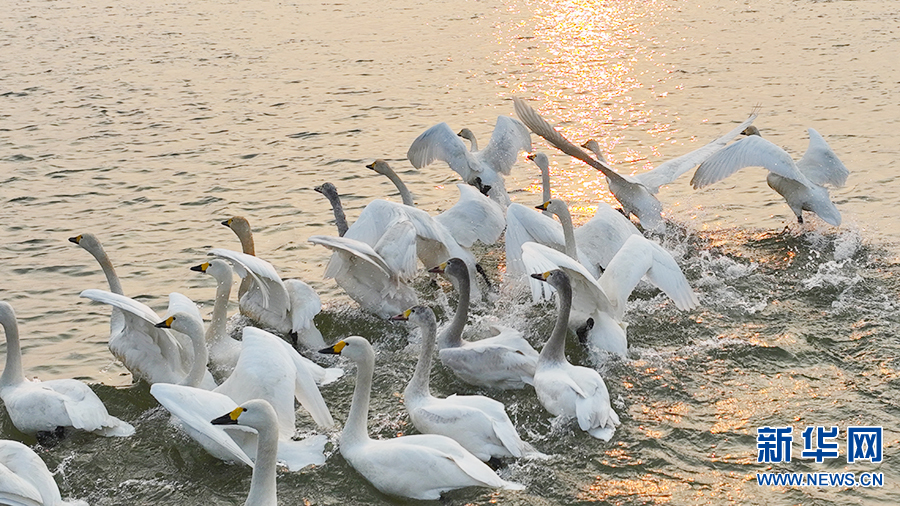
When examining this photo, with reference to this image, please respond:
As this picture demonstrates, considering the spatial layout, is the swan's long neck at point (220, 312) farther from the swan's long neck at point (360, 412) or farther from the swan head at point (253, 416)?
the swan head at point (253, 416)

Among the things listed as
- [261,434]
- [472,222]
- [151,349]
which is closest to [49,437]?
[151,349]

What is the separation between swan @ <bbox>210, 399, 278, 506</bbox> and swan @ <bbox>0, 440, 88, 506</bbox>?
1133 millimetres

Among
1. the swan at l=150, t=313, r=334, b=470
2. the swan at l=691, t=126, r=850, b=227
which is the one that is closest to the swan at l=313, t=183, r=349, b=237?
the swan at l=150, t=313, r=334, b=470

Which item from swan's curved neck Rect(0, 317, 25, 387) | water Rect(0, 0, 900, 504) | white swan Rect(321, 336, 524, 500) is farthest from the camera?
swan's curved neck Rect(0, 317, 25, 387)

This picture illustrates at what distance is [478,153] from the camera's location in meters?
11.3

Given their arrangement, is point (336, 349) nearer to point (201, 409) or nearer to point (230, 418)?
point (201, 409)

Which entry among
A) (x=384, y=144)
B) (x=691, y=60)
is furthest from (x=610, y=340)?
(x=691, y=60)

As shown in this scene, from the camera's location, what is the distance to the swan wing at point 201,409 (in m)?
5.61

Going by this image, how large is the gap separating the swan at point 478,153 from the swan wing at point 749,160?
214cm

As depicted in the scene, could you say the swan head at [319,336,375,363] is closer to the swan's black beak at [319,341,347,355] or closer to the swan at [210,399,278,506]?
the swan's black beak at [319,341,347,355]

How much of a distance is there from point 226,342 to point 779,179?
611 centimetres

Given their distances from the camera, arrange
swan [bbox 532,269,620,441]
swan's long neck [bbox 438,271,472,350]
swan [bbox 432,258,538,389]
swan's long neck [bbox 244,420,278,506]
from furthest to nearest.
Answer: swan's long neck [bbox 438,271,472,350], swan [bbox 432,258,538,389], swan [bbox 532,269,620,441], swan's long neck [bbox 244,420,278,506]

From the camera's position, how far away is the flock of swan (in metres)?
5.66

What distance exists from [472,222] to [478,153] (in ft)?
8.06
